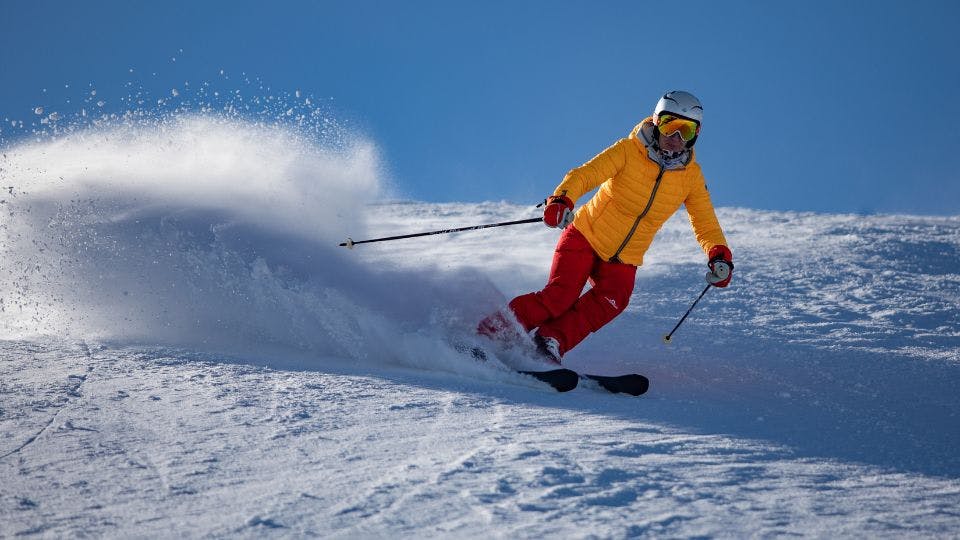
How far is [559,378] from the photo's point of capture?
424 cm

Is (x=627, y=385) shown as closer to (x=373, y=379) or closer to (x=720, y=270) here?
(x=720, y=270)

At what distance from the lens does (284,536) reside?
217 cm

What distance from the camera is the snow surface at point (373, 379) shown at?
7.93ft

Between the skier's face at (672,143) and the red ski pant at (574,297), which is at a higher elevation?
the skier's face at (672,143)

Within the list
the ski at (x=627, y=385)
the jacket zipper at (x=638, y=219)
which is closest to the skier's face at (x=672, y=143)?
the jacket zipper at (x=638, y=219)

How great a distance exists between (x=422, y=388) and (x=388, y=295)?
150 cm

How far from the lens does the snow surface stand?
7.93ft

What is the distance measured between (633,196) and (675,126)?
1.57 ft

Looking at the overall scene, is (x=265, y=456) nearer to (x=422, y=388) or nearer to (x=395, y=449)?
(x=395, y=449)

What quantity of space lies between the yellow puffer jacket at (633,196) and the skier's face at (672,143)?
0.08 meters

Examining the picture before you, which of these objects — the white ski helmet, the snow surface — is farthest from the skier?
the snow surface

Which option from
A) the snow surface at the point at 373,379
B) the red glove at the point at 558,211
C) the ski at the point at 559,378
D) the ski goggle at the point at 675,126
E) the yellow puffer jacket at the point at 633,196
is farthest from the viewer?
the yellow puffer jacket at the point at 633,196

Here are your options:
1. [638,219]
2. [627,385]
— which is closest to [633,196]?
[638,219]

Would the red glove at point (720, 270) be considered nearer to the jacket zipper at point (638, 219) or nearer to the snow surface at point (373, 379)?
the jacket zipper at point (638, 219)
